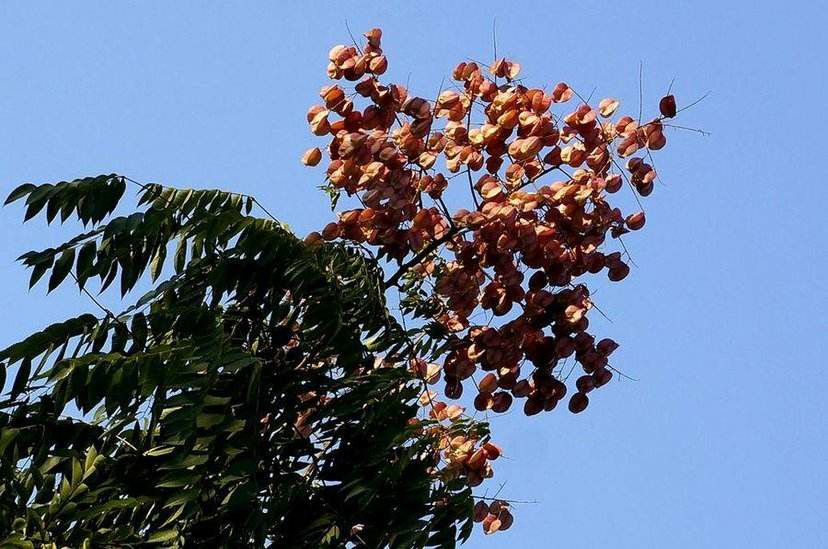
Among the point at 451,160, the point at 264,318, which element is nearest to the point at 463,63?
the point at 451,160

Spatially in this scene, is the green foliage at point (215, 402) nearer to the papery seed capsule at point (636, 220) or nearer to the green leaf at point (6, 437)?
the green leaf at point (6, 437)

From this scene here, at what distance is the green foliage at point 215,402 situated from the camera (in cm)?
385

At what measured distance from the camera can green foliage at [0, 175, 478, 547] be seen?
3.85 metres

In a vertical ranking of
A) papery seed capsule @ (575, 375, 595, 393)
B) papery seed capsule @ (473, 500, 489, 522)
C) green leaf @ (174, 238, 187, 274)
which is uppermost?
papery seed capsule @ (575, 375, 595, 393)

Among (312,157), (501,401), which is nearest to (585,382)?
(501,401)

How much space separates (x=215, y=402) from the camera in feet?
12.5

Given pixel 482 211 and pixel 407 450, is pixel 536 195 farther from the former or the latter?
pixel 407 450

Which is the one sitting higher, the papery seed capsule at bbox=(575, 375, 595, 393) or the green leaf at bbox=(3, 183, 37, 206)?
the papery seed capsule at bbox=(575, 375, 595, 393)

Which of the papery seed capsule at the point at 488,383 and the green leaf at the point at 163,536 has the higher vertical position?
the papery seed capsule at the point at 488,383

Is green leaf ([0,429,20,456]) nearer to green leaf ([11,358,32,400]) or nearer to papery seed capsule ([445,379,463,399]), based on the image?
green leaf ([11,358,32,400])

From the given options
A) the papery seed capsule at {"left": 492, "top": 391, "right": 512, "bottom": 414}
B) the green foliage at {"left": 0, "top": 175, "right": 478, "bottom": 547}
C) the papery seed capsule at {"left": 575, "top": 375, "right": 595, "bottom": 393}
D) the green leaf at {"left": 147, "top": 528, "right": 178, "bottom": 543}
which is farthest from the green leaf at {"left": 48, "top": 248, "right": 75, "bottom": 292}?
the papery seed capsule at {"left": 575, "top": 375, "right": 595, "bottom": 393}

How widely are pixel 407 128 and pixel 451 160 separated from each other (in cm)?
17

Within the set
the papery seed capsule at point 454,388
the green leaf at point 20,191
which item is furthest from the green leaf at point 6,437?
the papery seed capsule at point 454,388

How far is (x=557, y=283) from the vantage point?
15.0ft
